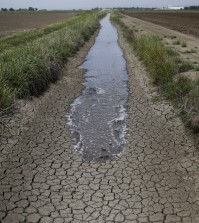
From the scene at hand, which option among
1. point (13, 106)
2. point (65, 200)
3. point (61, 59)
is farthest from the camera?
point (61, 59)

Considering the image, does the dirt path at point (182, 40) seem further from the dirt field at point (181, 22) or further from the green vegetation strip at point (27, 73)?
the green vegetation strip at point (27, 73)

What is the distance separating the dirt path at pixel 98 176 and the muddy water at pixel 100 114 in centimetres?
28

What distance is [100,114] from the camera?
32.5ft

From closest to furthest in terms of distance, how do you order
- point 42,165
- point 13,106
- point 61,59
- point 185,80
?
point 42,165, point 13,106, point 185,80, point 61,59

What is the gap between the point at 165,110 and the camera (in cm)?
964

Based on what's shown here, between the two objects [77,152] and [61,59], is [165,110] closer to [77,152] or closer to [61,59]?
[77,152]

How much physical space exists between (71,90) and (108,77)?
2840 mm

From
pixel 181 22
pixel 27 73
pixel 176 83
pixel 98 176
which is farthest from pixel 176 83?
pixel 181 22

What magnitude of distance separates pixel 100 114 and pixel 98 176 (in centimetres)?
374

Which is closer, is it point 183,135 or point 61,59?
point 183,135

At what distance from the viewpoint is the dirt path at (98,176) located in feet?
17.2

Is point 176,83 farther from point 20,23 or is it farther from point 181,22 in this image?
point 181,22

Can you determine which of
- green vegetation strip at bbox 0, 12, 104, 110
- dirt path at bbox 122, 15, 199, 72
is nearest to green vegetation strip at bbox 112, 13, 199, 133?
dirt path at bbox 122, 15, 199, 72

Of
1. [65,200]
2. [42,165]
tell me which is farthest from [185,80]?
[65,200]
